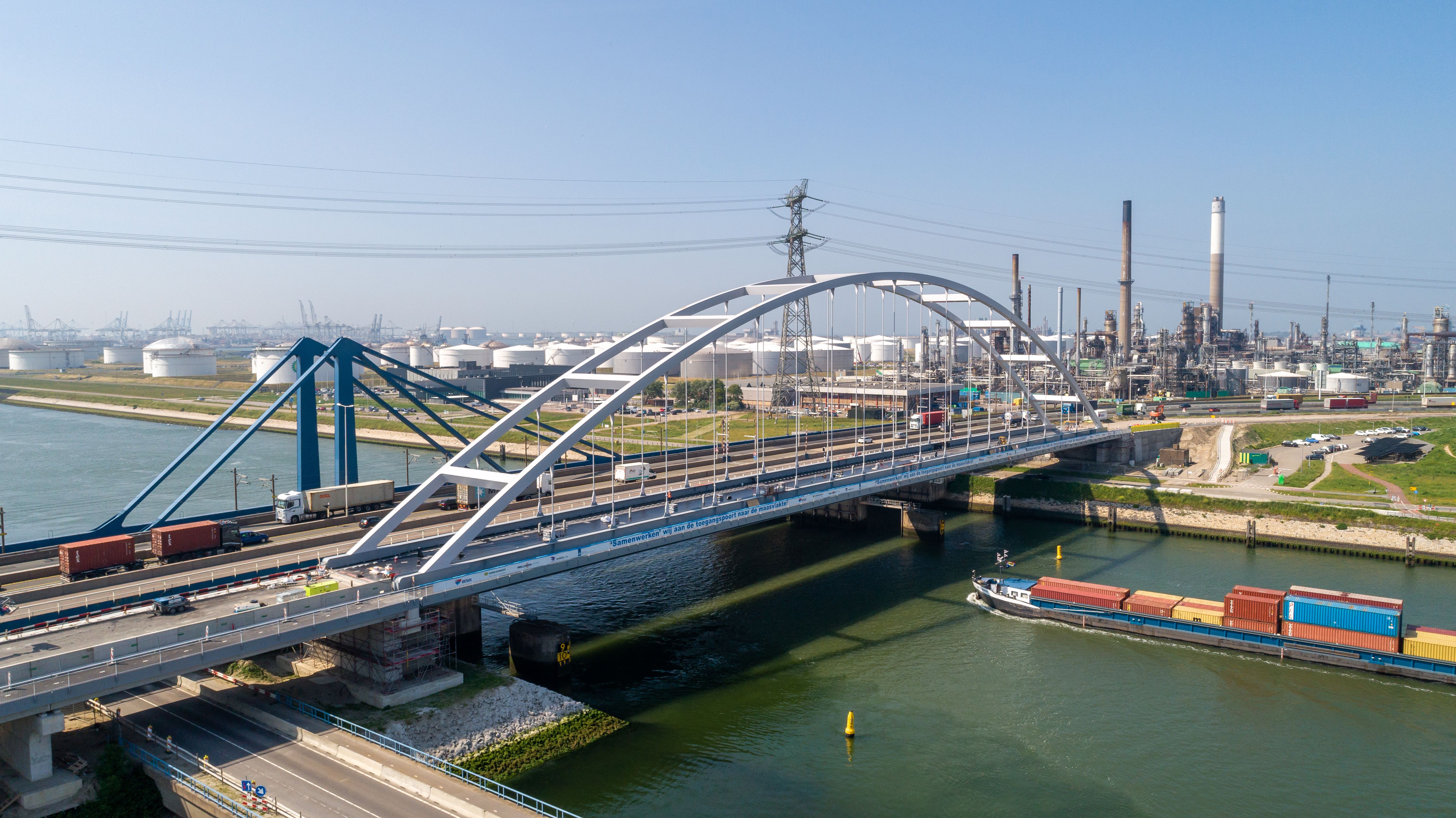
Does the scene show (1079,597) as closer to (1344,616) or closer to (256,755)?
(1344,616)

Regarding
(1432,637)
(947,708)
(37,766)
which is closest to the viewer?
(37,766)

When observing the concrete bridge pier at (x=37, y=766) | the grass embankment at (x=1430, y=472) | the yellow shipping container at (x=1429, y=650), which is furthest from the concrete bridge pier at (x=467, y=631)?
the grass embankment at (x=1430, y=472)

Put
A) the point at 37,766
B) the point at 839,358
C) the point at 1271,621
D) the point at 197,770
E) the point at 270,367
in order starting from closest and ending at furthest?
the point at 37,766 < the point at 197,770 < the point at 1271,621 < the point at 270,367 < the point at 839,358

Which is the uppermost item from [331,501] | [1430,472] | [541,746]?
[331,501]

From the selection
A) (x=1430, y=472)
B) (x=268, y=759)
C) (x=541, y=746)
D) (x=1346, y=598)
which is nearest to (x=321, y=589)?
(x=268, y=759)

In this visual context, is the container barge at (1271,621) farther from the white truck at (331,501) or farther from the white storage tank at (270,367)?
the white storage tank at (270,367)

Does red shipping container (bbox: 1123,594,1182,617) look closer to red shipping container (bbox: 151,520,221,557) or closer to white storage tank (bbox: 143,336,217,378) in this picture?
red shipping container (bbox: 151,520,221,557)
